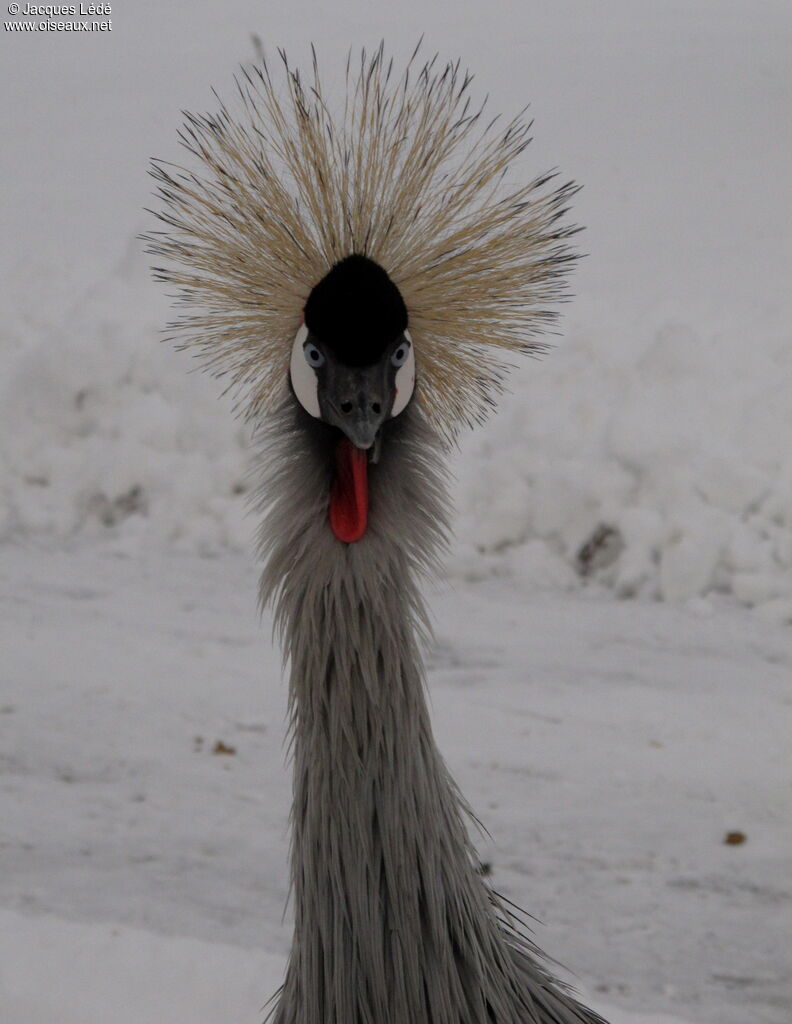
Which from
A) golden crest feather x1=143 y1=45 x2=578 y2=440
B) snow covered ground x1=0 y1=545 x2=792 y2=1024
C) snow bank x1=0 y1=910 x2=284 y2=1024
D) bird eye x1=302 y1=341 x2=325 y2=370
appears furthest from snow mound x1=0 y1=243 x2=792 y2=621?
bird eye x1=302 y1=341 x2=325 y2=370

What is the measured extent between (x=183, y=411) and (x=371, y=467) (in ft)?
6.82

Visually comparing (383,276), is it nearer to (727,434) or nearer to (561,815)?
(561,815)

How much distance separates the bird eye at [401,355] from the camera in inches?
34.2

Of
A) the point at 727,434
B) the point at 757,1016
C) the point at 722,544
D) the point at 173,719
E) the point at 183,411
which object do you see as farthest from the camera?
the point at 183,411

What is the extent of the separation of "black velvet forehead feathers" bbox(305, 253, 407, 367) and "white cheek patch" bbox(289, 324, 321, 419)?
0.10 ft

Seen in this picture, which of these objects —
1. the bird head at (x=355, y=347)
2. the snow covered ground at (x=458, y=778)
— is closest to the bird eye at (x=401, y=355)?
the bird head at (x=355, y=347)

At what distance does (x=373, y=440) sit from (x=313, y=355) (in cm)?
9

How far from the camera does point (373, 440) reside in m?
0.83

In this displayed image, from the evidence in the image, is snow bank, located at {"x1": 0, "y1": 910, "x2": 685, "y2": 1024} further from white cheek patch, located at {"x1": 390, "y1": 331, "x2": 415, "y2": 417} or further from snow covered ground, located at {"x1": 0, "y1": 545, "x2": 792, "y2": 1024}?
white cheek patch, located at {"x1": 390, "y1": 331, "x2": 415, "y2": 417}

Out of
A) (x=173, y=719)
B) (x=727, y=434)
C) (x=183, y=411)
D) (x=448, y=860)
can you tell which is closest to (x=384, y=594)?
(x=448, y=860)

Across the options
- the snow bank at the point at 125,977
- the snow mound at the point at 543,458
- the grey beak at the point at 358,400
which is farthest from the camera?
the snow mound at the point at 543,458

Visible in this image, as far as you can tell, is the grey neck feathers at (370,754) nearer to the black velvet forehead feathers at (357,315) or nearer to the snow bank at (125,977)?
the black velvet forehead feathers at (357,315)

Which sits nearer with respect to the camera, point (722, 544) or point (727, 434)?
point (722, 544)

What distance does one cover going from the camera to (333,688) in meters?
0.89
